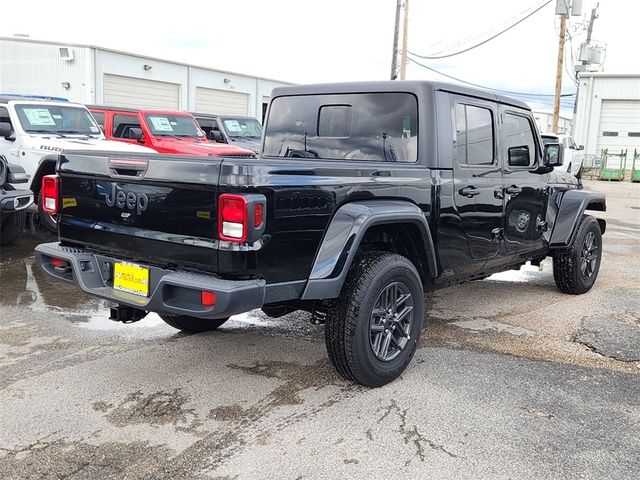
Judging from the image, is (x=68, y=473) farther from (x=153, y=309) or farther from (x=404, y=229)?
(x=404, y=229)

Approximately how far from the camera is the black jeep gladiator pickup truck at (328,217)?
327cm

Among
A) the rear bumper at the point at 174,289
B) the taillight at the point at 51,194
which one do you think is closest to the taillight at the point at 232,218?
the rear bumper at the point at 174,289

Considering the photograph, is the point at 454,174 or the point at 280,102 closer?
the point at 454,174

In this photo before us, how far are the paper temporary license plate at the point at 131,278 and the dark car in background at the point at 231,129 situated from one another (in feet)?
39.5

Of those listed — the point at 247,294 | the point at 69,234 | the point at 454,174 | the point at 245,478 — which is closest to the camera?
the point at 245,478

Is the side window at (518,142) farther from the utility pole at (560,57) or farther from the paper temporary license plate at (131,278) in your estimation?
the utility pole at (560,57)

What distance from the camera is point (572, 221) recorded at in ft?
19.9

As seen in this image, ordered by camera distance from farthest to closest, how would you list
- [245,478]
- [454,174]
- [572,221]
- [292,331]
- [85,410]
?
1. [572,221]
2. [292,331]
3. [454,174]
4. [85,410]
5. [245,478]

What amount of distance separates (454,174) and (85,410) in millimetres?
2832

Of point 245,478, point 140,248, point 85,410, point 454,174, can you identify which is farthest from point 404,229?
point 85,410

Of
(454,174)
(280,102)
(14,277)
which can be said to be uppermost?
(280,102)

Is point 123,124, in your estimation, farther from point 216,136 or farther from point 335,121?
point 335,121

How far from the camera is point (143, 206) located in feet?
11.7

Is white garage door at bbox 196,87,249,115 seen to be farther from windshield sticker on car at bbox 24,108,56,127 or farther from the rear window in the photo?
the rear window
